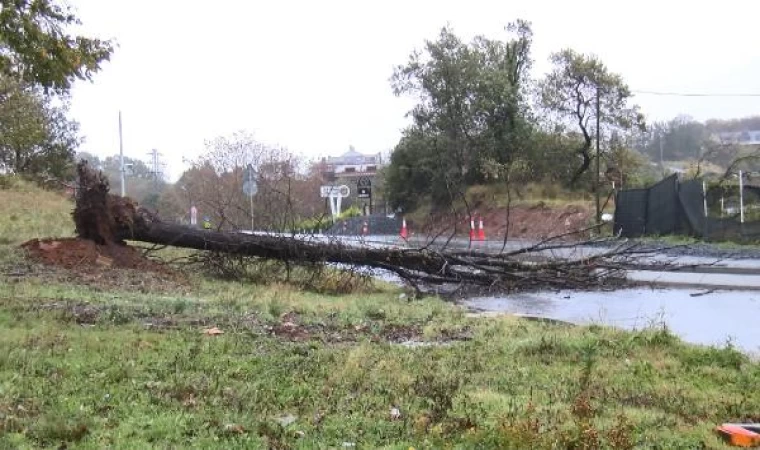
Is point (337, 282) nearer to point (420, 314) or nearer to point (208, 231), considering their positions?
point (208, 231)

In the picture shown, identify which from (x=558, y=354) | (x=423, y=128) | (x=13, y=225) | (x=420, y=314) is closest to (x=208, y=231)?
(x=420, y=314)

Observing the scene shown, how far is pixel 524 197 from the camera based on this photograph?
127 feet

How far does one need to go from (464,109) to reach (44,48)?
33005mm

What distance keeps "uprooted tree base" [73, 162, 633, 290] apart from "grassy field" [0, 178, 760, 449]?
3.56m

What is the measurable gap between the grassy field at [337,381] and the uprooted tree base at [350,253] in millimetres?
3557

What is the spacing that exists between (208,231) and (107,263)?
1838 mm

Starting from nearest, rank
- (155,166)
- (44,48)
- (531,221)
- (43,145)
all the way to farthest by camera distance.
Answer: (44,48)
(531,221)
(43,145)
(155,166)

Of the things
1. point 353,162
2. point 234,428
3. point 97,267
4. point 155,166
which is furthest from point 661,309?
point 353,162

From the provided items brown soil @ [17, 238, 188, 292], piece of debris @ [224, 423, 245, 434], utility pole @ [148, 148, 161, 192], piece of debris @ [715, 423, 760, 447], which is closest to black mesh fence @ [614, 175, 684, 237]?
brown soil @ [17, 238, 188, 292]

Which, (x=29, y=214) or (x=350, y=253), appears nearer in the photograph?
(x=350, y=253)

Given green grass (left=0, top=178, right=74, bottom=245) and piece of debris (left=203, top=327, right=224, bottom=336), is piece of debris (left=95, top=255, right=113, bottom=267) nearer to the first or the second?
green grass (left=0, top=178, right=74, bottom=245)

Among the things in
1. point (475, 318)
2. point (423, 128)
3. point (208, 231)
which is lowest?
point (475, 318)

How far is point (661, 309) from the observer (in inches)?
400

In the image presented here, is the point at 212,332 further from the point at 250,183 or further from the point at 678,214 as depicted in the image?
the point at 678,214
